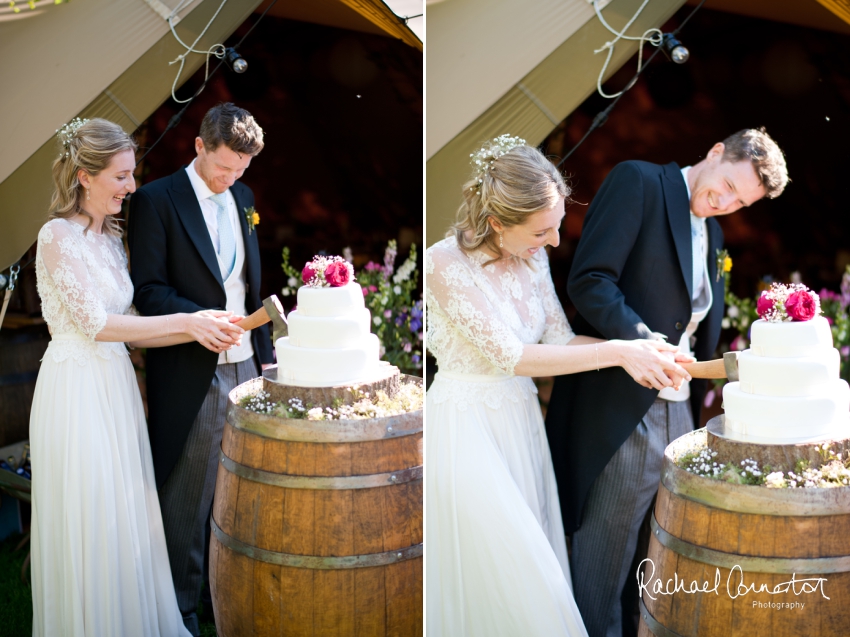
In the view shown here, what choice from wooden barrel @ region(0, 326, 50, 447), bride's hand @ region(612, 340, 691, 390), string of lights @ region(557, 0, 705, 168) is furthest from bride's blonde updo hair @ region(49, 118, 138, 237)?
bride's hand @ region(612, 340, 691, 390)

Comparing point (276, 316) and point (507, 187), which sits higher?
point (507, 187)

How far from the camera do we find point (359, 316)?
91.7 inches

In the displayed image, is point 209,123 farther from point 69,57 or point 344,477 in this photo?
point 344,477

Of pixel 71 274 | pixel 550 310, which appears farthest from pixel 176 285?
pixel 550 310

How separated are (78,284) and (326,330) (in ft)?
2.37

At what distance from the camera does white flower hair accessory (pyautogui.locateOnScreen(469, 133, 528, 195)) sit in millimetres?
2262

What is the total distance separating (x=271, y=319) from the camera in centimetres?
243

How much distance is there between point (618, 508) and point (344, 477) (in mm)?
916

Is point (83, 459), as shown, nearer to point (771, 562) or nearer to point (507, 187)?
point (507, 187)

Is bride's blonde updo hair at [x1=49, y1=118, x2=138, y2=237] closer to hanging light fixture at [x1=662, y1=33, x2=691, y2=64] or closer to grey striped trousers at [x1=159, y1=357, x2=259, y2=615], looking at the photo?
grey striped trousers at [x1=159, y1=357, x2=259, y2=615]

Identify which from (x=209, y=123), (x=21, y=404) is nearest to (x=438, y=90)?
(x=209, y=123)

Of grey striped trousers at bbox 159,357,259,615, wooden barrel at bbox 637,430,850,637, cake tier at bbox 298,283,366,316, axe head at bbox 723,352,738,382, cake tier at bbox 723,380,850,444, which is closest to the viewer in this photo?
wooden barrel at bbox 637,430,850,637

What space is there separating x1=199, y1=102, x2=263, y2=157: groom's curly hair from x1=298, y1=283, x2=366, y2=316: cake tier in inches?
19.0

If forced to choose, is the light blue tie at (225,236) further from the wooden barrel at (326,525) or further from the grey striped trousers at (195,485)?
the wooden barrel at (326,525)
